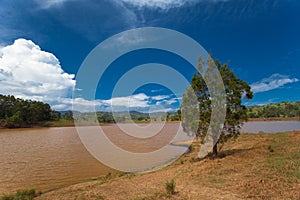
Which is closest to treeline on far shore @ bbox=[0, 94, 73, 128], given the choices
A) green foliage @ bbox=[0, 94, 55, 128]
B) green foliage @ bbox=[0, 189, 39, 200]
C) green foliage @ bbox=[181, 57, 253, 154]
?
green foliage @ bbox=[0, 94, 55, 128]

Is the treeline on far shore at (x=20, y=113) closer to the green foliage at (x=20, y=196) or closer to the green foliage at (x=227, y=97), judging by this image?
the green foliage at (x=20, y=196)

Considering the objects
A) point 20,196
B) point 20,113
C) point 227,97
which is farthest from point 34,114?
point 227,97

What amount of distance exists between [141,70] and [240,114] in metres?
11.5

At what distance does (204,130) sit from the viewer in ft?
52.0

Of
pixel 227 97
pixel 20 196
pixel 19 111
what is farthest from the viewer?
pixel 19 111

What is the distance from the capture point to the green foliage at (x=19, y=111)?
94.6 m

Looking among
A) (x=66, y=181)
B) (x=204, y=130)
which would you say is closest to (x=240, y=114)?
(x=204, y=130)

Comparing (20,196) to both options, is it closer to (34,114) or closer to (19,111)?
(19,111)

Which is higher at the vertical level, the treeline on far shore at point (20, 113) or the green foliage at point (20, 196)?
the treeline on far shore at point (20, 113)

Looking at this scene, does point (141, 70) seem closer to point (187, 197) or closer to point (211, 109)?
point (211, 109)

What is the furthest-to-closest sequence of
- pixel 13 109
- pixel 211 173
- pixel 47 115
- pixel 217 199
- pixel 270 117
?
pixel 270 117
pixel 47 115
pixel 13 109
pixel 211 173
pixel 217 199

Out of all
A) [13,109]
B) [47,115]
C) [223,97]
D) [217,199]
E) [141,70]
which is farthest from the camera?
[47,115]

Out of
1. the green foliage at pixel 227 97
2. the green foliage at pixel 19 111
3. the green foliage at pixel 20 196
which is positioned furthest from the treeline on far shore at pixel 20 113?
the green foliage at pixel 227 97

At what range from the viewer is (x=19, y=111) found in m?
95.4
